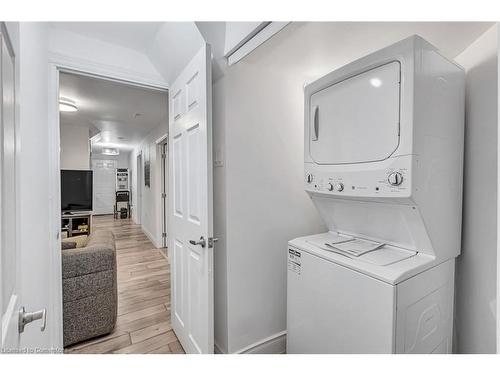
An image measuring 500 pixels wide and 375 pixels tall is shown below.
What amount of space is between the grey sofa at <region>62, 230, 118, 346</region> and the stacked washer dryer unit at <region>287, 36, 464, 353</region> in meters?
1.54

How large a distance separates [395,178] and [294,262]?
0.71 m

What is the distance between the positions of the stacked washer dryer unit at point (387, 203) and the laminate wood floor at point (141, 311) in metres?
1.20

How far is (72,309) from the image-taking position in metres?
1.86

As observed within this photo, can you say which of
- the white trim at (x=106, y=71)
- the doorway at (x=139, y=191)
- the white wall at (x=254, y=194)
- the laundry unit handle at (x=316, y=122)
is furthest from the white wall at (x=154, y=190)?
the laundry unit handle at (x=316, y=122)

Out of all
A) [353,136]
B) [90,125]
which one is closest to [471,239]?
[353,136]

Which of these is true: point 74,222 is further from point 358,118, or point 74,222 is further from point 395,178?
point 395,178

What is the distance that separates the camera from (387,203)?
112 centimetres

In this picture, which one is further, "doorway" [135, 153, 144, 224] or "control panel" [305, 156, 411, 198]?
"doorway" [135, 153, 144, 224]

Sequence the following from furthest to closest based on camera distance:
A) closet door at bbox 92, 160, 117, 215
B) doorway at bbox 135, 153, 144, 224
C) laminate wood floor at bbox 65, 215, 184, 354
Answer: closet door at bbox 92, 160, 117, 215
doorway at bbox 135, 153, 144, 224
laminate wood floor at bbox 65, 215, 184, 354

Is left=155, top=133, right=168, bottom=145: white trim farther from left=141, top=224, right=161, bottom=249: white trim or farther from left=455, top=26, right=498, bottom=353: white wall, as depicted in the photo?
left=455, top=26, right=498, bottom=353: white wall

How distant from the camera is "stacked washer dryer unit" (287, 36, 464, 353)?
3.22 feet

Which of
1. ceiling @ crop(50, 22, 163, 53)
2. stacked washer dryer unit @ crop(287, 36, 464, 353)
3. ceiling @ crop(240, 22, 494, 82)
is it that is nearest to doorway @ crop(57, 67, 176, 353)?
ceiling @ crop(50, 22, 163, 53)

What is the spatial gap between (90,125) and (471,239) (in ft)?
17.9
